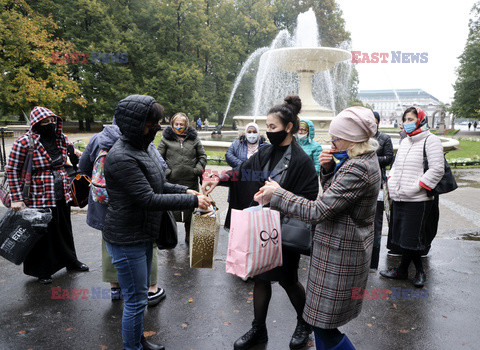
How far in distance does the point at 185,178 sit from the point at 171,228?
258 cm

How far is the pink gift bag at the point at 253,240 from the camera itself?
2.32 metres

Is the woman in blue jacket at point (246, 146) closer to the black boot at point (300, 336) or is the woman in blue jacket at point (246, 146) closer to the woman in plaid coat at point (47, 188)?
the woman in plaid coat at point (47, 188)

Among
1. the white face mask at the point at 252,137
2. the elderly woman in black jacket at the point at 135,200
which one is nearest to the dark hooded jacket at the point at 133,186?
the elderly woman in black jacket at the point at 135,200

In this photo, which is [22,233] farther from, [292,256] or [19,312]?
[292,256]

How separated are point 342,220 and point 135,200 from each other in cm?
133

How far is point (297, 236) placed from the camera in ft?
8.33

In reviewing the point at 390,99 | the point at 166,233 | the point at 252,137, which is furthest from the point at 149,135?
the point at 390,99

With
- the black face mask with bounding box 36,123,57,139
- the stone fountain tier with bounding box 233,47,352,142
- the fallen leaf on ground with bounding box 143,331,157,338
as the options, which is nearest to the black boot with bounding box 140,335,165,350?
the fallen leaf on ground with bounding box 143,331,157,338

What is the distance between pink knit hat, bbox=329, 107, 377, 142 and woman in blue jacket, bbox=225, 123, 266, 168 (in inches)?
124

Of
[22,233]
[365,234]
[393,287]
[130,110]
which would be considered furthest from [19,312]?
[393,287]

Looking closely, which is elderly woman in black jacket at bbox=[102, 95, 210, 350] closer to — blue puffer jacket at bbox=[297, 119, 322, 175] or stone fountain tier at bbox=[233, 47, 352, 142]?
blue puffer jacket at bbox=[297, 119, 322, 175]

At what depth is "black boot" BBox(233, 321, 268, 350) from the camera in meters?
2.94

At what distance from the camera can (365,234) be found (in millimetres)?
2236

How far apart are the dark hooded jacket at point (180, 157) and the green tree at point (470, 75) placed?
38.2 m
